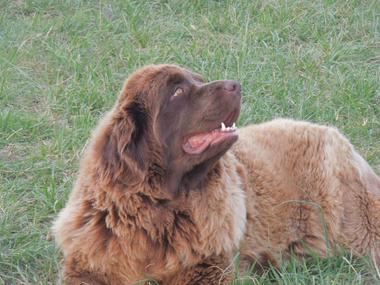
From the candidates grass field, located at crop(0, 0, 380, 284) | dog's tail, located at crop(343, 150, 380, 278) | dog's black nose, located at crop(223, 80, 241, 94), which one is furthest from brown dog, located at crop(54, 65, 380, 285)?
dog's tail, located at crop(343, 150, 380, 278)

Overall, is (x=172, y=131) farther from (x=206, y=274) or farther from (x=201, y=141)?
(x=206, y=274)

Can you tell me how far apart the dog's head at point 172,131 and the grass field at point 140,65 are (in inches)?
27.6

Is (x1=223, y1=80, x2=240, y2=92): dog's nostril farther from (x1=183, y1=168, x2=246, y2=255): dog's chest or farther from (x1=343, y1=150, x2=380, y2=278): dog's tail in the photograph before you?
(x1=343, y1=150, x2=380, y2=278): dog's tail

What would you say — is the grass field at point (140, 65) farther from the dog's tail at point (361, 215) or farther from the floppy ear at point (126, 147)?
the floppy ear at point (126, 147)

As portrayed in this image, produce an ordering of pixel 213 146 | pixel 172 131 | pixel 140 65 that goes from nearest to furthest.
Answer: pixel 213 146 < pixel 172 131 < pixel 140 65

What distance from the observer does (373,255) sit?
4.62 meters

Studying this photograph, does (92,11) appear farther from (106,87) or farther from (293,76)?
(293,76)

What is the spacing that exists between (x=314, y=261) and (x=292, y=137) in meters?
0.84

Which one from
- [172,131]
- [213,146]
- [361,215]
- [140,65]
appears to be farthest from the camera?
[140,65]

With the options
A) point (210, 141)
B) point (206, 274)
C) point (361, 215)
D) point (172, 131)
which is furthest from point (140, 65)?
point (206, 274)

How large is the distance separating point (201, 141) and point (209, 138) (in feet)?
0.17

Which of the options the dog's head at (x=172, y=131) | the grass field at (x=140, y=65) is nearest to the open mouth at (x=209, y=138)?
the dog's head at (x=172, y=131)

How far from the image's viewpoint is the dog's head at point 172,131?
3.81 metres

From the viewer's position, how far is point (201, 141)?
153 inches
